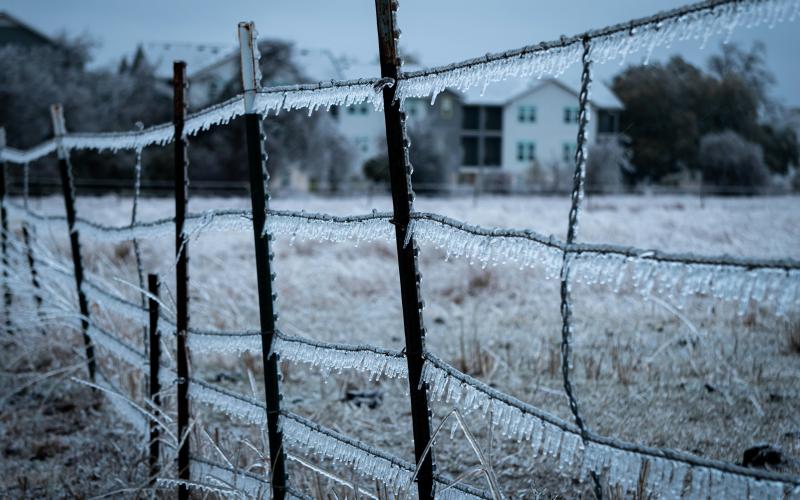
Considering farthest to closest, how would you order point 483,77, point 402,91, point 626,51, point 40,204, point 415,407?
1. point 40,204
2. point 415,407
3. point 402,91
4. point 483,77
5. point 626,51

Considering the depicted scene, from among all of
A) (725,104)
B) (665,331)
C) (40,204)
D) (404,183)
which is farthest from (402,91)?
(725,104)

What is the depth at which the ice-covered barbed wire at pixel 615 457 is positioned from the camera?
4.09 feet

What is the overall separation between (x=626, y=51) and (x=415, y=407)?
3.52ft

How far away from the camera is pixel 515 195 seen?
34.0 metres

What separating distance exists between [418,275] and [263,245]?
71 cm

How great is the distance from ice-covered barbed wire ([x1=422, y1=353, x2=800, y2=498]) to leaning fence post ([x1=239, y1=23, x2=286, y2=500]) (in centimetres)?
72

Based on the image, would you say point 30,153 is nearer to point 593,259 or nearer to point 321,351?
point 321,351

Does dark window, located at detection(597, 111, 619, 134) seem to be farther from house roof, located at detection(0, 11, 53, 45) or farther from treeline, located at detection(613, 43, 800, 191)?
house roof, located at detection(0, 11, 53, 45)

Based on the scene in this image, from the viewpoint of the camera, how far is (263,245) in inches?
94.1

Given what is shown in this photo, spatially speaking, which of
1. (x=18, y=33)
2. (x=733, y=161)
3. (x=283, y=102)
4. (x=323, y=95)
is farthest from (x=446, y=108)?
(x=323, y=95)

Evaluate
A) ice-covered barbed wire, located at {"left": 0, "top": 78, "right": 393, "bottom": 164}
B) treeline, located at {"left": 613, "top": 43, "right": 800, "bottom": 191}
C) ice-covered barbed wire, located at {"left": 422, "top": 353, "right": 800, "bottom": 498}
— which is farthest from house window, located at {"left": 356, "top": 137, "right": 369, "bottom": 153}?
ice-covered barbed wire, located at {"left": 422, "top": 353, "right": 800, "bottom": 498}

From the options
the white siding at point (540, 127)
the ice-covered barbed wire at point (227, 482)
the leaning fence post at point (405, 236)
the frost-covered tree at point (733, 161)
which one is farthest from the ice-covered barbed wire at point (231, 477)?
the white siding at point (540, 127)

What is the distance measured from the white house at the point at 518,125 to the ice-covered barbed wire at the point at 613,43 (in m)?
40.0

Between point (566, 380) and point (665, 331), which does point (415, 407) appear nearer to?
point (566, 380)
